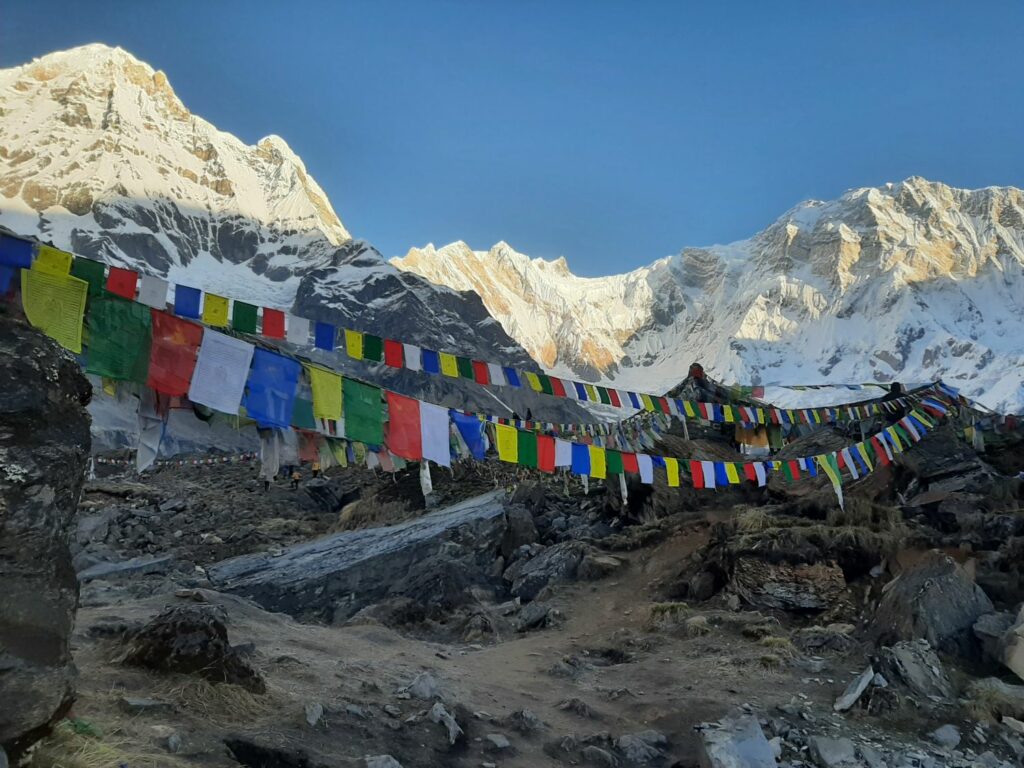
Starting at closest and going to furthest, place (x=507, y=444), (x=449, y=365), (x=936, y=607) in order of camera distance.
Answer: (x=936, y=607) → (x=507, y=444) → (x=449, y=365)

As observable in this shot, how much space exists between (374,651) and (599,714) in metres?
3.82

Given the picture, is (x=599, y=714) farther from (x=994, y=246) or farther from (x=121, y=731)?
(x=994, y=246)

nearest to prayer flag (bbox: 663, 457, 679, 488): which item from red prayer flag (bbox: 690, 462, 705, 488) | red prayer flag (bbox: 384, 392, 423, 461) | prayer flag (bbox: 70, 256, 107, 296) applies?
red prayer flag (bbox: 690, 462, 705, 488)

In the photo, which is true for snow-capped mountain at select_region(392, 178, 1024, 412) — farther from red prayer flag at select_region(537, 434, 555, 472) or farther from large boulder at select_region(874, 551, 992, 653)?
red prayer flag at select_region(537, 434, 555, 472)

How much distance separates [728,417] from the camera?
18672 millimetres

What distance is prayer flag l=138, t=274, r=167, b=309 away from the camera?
7.17 meters

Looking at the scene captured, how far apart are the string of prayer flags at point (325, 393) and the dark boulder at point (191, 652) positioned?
2.33 meters

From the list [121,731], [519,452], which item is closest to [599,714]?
[519,452]

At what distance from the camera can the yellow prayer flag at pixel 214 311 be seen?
27.5ft

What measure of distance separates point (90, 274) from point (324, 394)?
2.39m

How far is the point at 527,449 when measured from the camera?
10.1 meters

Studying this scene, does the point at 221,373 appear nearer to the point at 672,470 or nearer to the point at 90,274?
the point at 90,274

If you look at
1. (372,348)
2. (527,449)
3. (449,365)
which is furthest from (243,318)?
(527,449)

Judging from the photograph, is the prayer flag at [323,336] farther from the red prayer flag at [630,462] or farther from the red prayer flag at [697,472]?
the red prayer flag at [697,472]
